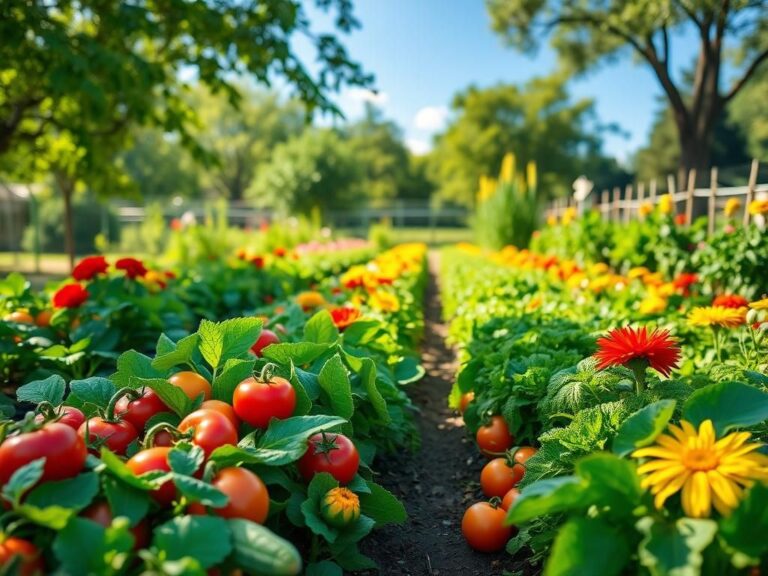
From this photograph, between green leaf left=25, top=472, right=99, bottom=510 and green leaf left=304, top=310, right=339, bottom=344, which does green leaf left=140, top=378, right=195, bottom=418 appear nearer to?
green leaf left=25, top=472, right=99, bottom=510

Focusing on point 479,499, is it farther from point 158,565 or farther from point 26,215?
point 26,215

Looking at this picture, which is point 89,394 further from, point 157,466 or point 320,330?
point 320,330

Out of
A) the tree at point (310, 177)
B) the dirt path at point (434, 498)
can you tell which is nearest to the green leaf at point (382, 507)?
the dirt path at point (434, 498)

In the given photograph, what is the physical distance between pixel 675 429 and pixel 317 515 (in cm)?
100

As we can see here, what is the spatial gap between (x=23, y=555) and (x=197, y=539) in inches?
12.9

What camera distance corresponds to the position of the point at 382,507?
1.97 meters

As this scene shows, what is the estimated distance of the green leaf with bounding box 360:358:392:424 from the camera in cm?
216

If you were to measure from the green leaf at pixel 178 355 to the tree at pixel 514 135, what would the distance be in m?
31.2

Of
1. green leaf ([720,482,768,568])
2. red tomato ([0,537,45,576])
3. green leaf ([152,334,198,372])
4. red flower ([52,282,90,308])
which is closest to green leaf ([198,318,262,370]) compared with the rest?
green leaf ([152,334,198,372])

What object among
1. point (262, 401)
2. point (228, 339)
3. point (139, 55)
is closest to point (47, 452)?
point (262, 401)

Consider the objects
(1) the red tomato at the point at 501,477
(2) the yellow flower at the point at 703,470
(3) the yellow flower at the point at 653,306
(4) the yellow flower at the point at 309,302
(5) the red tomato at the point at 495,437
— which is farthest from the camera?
(4) the yellow flower at the point at 309,302

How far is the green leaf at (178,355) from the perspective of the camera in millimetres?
1910

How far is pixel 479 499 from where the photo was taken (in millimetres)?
2650

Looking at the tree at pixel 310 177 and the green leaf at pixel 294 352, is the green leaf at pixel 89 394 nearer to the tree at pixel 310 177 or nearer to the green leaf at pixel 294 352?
the green leaf at pixel 294 352
